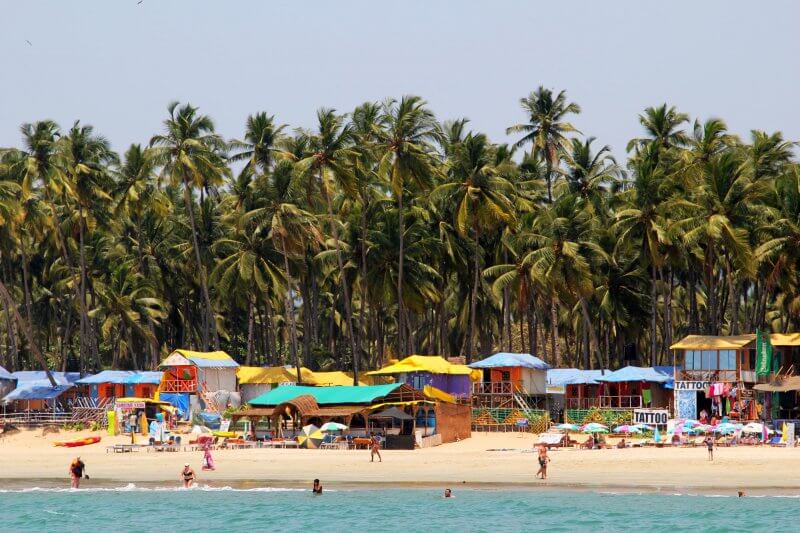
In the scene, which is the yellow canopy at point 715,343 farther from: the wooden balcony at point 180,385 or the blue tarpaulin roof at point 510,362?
the wooden balcony at point 180,385

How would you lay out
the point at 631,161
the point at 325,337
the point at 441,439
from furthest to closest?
1. the point at 325,337
2. the point at 631,161
3. the point at 441,439

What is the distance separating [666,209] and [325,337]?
47224 millimetres

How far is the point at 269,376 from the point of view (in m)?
77.6

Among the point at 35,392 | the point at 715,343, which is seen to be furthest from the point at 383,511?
the point at 35,392

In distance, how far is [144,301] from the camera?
86.2 meters

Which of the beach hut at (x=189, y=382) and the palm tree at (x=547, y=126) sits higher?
the palm tree at (x=547, y=126)

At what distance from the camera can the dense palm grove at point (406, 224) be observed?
7556cm

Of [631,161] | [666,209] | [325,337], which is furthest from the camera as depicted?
[325,337]

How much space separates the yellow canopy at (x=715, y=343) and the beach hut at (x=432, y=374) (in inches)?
454

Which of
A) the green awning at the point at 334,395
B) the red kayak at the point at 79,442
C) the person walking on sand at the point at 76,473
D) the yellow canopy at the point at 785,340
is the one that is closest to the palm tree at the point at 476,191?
the green awning at the point at 334,395

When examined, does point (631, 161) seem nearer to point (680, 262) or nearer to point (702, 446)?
point (680, 262)

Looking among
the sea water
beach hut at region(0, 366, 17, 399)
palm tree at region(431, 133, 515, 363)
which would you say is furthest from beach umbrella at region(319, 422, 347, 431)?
beach hut at region(0, 366, 17, 399)

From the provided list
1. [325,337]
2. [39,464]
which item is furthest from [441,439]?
[325,337]

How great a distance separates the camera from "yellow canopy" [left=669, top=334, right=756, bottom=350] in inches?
2655
